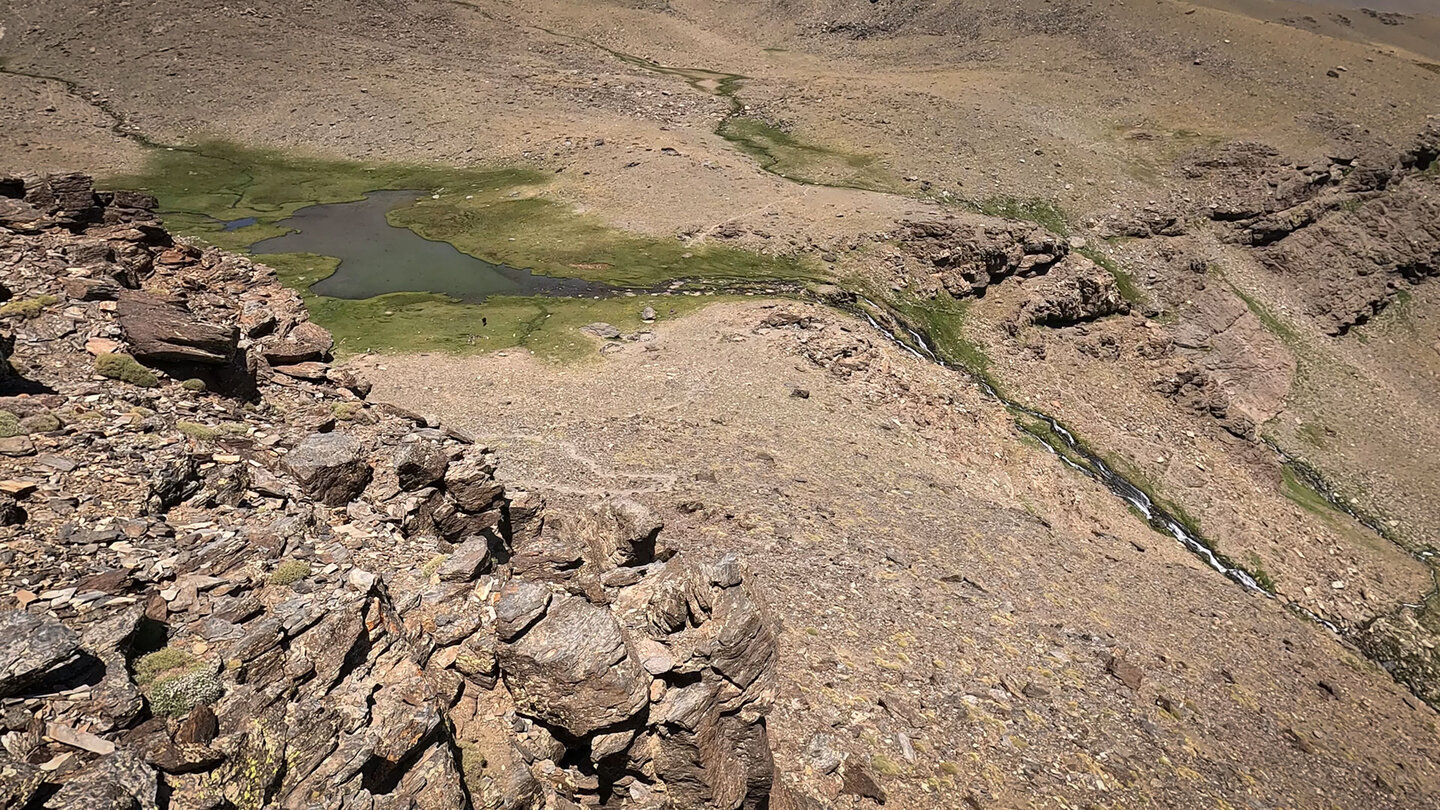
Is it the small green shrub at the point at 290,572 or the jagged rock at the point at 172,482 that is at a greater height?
the jagged rock at the point at 172,482

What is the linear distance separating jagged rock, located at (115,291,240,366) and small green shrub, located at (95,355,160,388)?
69 cm

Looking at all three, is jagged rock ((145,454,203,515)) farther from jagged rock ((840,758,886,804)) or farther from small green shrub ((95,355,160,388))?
jagged rock ((840,758,886,804))

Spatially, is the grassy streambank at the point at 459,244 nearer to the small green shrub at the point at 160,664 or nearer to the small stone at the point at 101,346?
the small stone at the point at 101,346

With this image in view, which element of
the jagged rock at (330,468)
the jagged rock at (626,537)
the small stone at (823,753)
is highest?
the jagged rock at (330,468)

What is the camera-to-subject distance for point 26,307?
62.6 ft

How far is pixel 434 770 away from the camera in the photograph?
34.0ft

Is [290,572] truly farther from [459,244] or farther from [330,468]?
[459,244]

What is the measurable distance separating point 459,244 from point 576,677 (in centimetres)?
4635

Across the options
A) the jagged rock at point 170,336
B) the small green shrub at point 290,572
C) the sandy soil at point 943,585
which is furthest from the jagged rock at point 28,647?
the sandy soil at point 943,585

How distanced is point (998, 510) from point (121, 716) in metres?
27.9

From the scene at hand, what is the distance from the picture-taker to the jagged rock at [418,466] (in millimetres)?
18219

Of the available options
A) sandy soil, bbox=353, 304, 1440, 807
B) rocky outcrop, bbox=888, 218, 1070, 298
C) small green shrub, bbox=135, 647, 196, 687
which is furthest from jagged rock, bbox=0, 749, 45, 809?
rocky outcrop, bbox=888, 218, 1070, 298

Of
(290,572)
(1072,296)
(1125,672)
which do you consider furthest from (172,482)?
(1072,296)

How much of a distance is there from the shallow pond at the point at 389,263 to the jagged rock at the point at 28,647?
35852 millimetres
